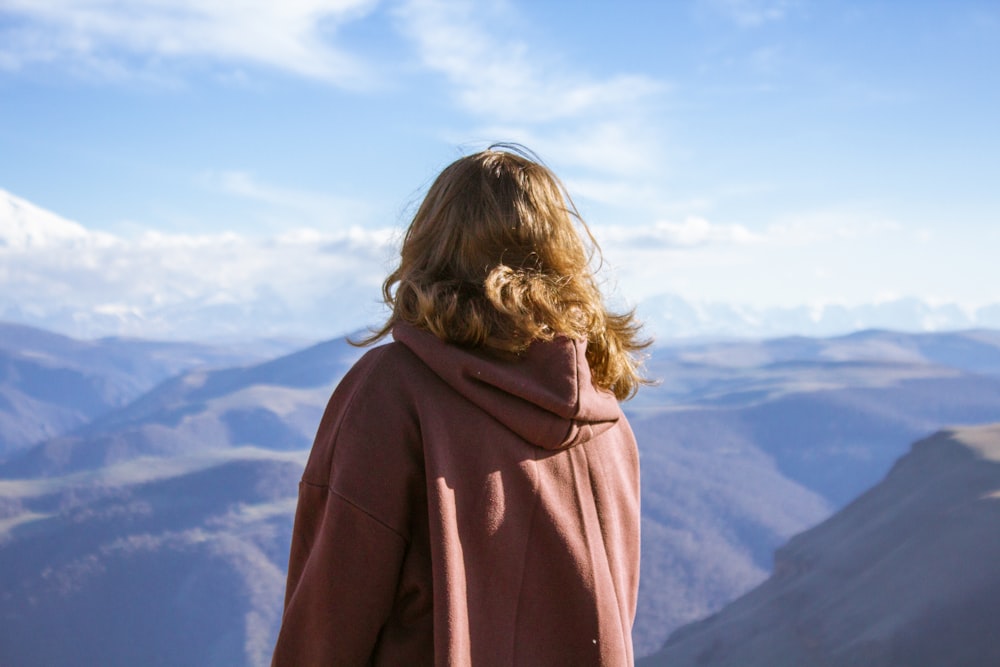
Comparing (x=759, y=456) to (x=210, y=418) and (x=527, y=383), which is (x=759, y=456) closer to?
(x=210, y=418)

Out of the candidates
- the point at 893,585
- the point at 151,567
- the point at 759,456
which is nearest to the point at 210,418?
the point at 151,567

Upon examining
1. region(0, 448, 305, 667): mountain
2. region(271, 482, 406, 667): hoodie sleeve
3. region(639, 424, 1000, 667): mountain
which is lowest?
region(0, 448, 305, 667): mountain

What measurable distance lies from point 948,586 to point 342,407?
25.3 m

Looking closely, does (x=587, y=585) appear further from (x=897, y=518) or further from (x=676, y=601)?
(x=676, y=601)

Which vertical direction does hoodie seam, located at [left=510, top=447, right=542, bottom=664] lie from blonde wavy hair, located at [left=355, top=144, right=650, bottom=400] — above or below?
below

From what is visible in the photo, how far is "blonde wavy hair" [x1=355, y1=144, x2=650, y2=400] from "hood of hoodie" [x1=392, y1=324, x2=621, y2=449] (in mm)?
30

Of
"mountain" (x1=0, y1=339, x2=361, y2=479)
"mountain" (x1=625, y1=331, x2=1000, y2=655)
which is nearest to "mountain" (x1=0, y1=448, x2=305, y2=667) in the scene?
"mountain" (x1=0, y1=339, x2=361, y2=479)

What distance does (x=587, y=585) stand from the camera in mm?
1532

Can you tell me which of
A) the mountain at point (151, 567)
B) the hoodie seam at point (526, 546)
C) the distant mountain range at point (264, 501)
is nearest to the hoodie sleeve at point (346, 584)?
the hoodie seam at point (526, 546)

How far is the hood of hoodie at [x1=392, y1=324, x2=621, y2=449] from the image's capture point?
1.46 m

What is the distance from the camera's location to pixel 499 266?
1543 millimetres

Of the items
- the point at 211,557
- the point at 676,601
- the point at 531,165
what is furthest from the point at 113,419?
the point at 531,165

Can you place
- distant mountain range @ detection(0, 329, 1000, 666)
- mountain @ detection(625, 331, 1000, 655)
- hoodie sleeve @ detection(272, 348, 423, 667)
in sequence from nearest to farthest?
1. hoodie sleeve @ detection(272, 348, 423, 667)
2. distant mountain range @ detection(0, 329, 1000, 666)
3. mountain @ detection(625, 331, 1000, 655)

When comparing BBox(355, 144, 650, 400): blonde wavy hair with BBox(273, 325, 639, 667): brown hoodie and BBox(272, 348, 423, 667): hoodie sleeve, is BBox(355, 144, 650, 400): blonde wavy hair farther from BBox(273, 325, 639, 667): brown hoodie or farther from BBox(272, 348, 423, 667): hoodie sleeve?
BBox(272, 348, 423, 667): hoodie sleeve
